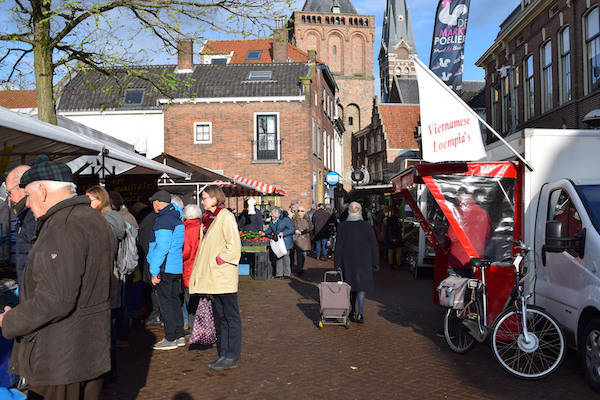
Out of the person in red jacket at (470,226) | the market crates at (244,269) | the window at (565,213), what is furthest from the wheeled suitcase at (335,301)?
the market crates at (244,269)

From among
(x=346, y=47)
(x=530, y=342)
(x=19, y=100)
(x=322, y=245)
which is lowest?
(x=530, y=342)

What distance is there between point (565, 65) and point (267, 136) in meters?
14.6

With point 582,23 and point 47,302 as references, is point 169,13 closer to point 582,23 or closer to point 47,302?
point 47,302

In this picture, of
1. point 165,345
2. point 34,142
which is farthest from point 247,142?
point 34,142

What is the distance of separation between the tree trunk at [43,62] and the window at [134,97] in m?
20.5

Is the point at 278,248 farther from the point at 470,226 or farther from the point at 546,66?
the point at 546,66

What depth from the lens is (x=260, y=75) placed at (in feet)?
97.7

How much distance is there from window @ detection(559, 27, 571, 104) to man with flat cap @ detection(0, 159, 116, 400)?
18.3 m

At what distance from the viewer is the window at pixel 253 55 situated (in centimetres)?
3984

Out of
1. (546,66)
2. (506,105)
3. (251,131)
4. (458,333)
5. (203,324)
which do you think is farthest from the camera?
(251,131)

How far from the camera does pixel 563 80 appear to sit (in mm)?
18406

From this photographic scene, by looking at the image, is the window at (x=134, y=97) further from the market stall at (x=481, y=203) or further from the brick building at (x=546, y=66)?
the market stall at (x=481, y=203)

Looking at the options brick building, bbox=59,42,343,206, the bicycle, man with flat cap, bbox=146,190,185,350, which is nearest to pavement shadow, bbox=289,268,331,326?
man with flat cap, bbox=146,190,185,350

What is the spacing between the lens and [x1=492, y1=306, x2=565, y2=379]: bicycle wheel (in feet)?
17.8
